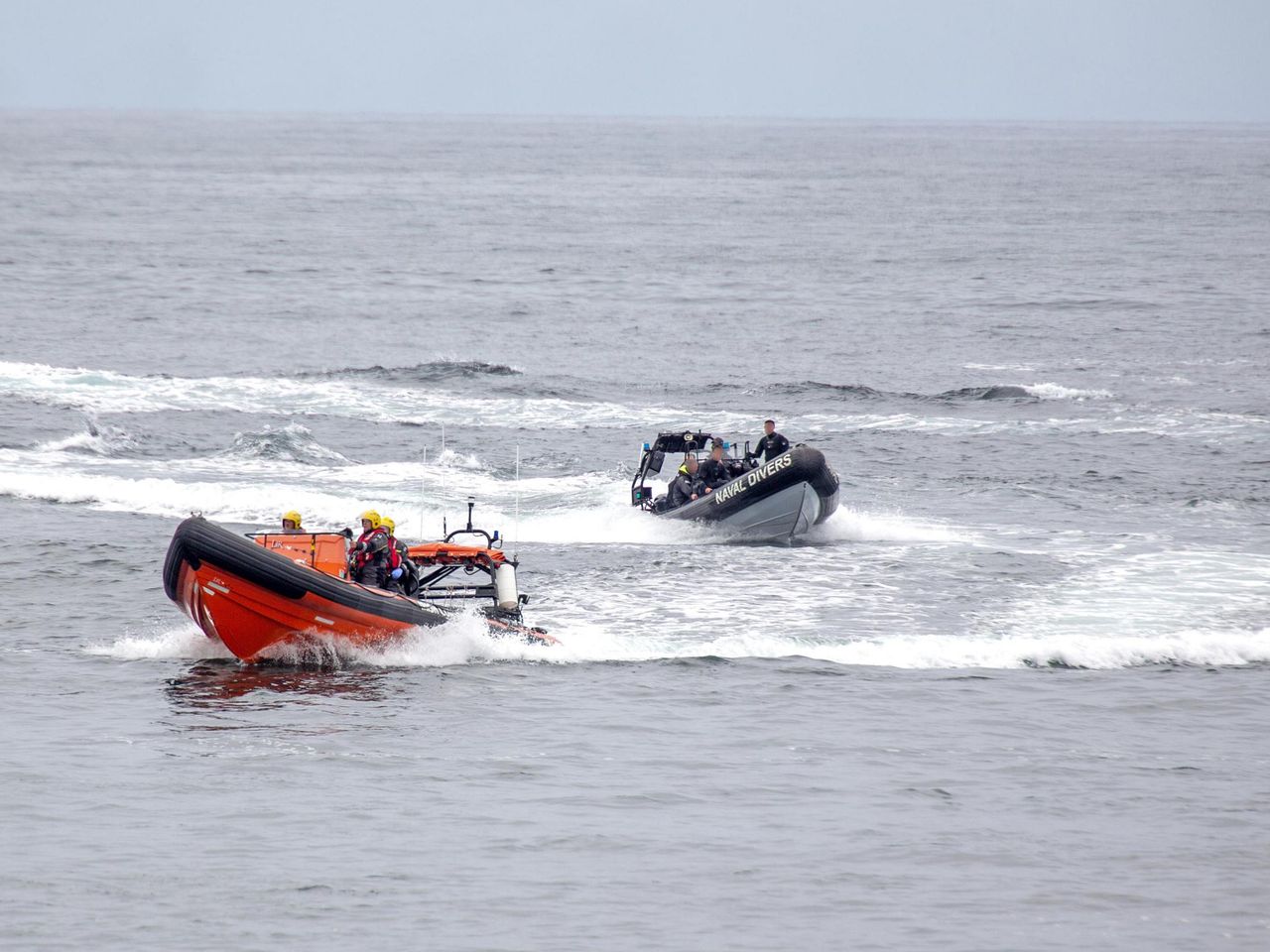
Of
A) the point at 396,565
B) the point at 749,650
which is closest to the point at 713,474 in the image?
the point at 749,650

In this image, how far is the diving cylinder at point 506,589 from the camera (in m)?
16.4

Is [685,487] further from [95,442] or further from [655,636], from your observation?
[95,442]

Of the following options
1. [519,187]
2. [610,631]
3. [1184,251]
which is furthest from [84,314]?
[519,187]

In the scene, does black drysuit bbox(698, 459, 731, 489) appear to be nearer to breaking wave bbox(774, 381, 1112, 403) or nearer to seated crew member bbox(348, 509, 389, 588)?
seated crew member bbox(348, 509, 389, 588)

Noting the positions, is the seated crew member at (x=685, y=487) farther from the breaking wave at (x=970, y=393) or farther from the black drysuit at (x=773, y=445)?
the breaking wave at (x=970, y=393)

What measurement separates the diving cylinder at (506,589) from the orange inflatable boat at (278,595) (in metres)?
0.18

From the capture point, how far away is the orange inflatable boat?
1501cm

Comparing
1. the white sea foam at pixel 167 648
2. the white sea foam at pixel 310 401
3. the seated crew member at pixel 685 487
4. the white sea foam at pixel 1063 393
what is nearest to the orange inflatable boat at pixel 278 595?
the white sea foam at pixel 167 648

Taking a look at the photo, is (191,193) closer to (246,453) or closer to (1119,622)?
(246,453)

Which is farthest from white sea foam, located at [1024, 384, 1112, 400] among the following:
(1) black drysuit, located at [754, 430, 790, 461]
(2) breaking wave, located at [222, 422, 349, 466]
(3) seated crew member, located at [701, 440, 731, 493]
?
(2) breaking wave, located at [222, 422, 349, 466]

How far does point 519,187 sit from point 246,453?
77.3 metres

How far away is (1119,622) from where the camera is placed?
17844 millimetres

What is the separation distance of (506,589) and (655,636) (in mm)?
1810

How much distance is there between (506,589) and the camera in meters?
16.4
